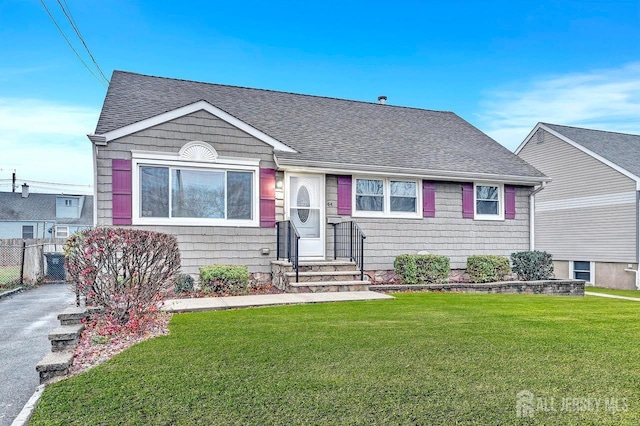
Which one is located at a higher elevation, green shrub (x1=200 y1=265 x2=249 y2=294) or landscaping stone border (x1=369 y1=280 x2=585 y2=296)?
green shrub (x1=200 y1=265 x2=249 y2=294)

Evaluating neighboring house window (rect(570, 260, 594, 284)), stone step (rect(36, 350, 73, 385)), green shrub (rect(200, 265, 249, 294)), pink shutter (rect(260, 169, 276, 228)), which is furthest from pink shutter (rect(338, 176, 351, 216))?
neighboring house window (rect(570, 260, 594, 284))

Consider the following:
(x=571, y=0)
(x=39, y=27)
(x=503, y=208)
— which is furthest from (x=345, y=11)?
(x=39, y=27)

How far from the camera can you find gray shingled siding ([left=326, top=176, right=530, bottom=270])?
35.2 feet

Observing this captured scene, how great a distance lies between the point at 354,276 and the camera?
30.1 ft

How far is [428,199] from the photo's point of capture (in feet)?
37.0

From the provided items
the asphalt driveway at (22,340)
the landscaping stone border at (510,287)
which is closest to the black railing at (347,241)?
the landscaping stone border at (510,287)

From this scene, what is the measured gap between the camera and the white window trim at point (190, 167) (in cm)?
866

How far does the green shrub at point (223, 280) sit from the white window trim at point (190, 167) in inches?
44.1

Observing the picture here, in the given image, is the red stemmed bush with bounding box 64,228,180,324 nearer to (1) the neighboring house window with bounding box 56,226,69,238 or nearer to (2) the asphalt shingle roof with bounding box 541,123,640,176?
(2) the asphalt shingle roof with bounding box 541,123,640,176

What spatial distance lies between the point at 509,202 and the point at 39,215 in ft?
110

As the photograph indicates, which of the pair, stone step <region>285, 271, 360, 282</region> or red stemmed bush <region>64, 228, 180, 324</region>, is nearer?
red stemmed bush <region>64, 228, 180, 324</region>

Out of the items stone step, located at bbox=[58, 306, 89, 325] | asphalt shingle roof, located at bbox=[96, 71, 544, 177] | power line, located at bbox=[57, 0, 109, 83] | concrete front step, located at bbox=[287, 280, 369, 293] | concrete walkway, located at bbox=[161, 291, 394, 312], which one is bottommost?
concrete walkway, located at bbox=[161, 291, 394, 312]

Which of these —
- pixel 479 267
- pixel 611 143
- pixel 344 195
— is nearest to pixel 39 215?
pixel 344 195

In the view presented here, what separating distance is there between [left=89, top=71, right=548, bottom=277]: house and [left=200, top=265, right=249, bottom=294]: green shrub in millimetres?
705
